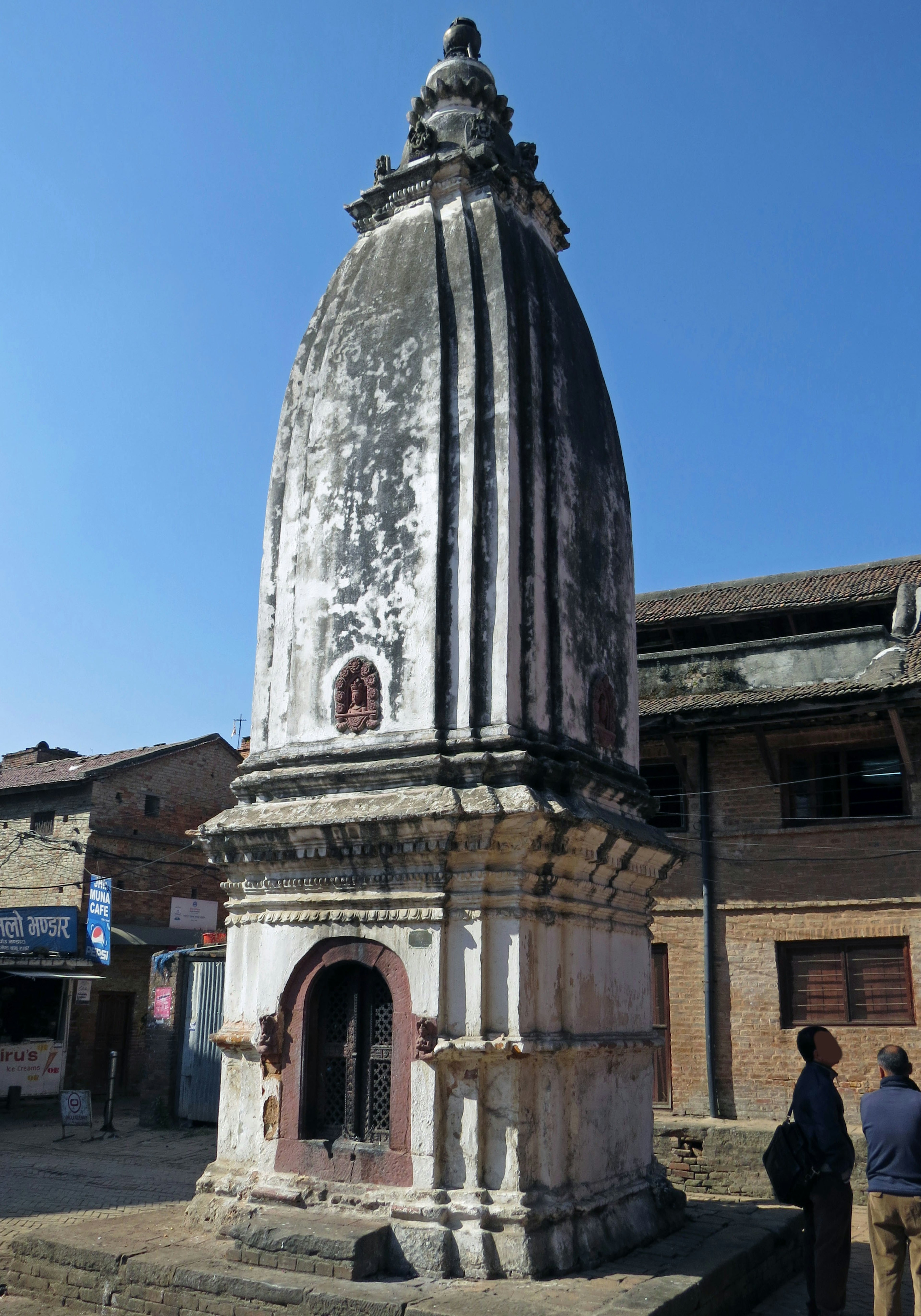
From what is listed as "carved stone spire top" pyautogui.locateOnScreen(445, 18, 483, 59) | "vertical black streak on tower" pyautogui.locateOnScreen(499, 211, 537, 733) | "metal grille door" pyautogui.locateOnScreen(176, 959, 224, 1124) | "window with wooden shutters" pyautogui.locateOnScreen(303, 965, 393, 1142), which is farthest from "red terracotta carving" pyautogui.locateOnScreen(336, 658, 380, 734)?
"metal grille door" pyautogui.locateOnScreen(176, 959, 224, 1124)

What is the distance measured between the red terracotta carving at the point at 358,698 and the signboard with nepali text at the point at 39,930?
1736cm

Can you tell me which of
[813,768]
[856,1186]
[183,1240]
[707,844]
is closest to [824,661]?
[813,768]

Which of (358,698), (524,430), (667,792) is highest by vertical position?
(524,430)

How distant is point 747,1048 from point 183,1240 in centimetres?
917

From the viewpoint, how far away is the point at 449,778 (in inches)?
324

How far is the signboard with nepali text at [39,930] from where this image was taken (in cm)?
2361

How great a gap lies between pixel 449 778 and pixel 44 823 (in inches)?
848

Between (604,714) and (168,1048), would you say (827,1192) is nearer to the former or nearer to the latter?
(604,714)

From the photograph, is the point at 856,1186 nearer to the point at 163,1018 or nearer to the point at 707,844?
the point at 707,844

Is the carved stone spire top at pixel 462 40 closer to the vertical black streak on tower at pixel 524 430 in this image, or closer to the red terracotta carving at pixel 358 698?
the vertical black streak on tower at pixel 524 430

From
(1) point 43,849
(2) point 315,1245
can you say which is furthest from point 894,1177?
(1) point 43,849

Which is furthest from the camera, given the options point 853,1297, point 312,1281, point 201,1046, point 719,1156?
point 201,1046

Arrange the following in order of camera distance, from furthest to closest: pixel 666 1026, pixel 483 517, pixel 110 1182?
pixel 666 1026 < pixel 110 1182 < pixel 483 517

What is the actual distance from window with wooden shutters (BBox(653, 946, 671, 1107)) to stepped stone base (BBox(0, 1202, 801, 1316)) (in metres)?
6.47
